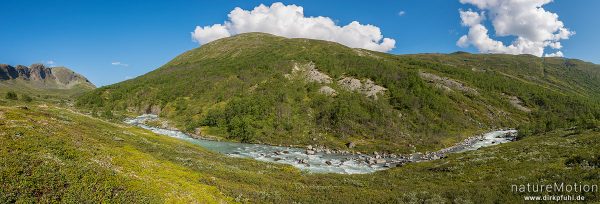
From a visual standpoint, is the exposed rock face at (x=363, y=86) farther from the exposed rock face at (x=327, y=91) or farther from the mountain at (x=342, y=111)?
the exposed rock face at (x=327, y=91)

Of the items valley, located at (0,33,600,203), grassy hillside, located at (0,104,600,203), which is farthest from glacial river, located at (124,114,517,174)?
grassy hillside, located at (0,104,600,203)

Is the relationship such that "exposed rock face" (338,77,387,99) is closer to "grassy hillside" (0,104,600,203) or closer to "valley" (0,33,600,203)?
"valley" (0,33,600,203)

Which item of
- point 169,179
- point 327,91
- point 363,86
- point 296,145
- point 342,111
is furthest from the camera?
point 363,86

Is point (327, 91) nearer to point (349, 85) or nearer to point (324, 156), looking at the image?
point (349, 85)

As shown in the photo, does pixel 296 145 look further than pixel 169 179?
Yes

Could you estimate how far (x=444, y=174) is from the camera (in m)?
51.9

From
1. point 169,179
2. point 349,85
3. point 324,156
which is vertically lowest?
point 324,156

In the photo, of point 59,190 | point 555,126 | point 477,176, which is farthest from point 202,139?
point 555,126

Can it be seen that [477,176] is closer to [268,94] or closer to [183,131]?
[183,131]

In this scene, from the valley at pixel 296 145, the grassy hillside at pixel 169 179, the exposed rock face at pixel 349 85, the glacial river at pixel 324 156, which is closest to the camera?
the grassy hillside at pixel 169 179

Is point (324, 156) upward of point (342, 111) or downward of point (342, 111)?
downward

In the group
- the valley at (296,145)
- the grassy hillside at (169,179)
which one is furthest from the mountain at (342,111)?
the grassy hillside at (169,179)

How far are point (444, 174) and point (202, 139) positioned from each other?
92902 mm

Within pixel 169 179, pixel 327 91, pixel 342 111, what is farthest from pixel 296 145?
pixel 169 179
